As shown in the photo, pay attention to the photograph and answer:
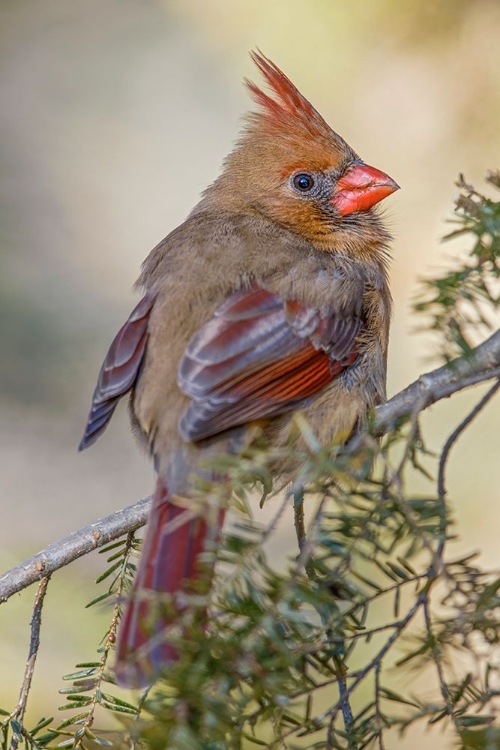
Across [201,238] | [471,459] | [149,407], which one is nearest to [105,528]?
[149,407]

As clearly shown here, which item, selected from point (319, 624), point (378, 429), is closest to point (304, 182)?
point (378, 429)

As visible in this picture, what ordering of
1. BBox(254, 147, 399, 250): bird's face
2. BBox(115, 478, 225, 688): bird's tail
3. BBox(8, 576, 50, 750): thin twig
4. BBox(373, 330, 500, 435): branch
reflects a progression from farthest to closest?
1. BBox(254, 147, 399, 250): bird's face
2. BBox(8, 576, 50, 750): thin twig
3. BBox(115, 478, 225, 688): bird's tail
4. BBox(373, 330, 500, 435): branch

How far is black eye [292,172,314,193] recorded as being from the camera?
3.00 m

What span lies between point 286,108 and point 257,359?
1074 mm

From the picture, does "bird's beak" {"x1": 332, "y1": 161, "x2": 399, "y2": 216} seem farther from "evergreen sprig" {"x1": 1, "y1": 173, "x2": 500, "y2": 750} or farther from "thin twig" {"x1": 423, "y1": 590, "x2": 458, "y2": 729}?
"thin twig" {"x1": 423, "y1": 590, "x2": 458, "y2": 729}

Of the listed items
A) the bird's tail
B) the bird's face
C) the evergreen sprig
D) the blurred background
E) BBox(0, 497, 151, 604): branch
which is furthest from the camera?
the blurred background

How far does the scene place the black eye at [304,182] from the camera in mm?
3000

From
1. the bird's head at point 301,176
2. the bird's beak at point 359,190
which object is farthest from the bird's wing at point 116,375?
the bird's beak at point 359,190

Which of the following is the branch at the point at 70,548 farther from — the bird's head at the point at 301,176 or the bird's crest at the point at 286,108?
the bird's crest at the point at 286,108

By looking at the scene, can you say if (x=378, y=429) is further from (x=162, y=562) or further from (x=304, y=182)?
(x=304, y=182)

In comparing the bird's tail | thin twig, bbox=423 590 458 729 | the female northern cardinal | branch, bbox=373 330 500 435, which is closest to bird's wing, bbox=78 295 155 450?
the female northern cardinal

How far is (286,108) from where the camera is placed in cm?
305

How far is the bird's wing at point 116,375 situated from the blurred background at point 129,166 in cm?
103

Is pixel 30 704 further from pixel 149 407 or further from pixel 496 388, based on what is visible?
pixel 496 388
